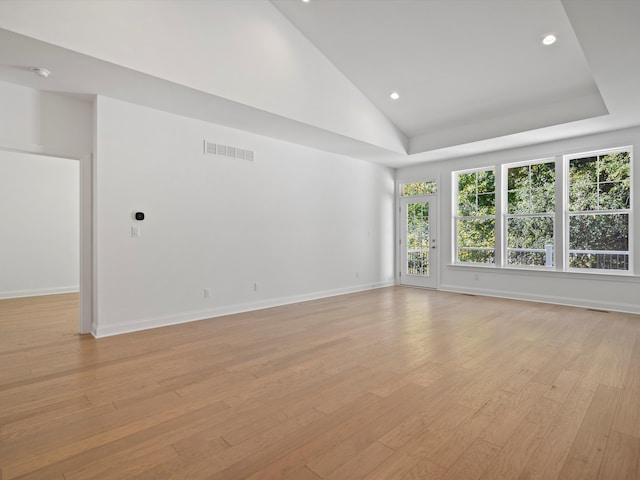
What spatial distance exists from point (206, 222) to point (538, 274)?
18.9 feet

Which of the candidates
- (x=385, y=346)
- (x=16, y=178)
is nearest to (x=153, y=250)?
(x=385, y=346)

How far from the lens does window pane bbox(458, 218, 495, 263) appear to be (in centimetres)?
664

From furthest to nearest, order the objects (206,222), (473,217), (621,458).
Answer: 1. (473,217)
2. (206,222)
3. (621,458)

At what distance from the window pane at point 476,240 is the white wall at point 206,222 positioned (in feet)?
7.53

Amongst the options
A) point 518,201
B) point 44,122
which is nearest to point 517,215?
point 518,201

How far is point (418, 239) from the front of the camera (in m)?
7.76

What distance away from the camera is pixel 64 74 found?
337cm

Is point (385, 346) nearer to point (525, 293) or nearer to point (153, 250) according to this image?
point (153, 250)

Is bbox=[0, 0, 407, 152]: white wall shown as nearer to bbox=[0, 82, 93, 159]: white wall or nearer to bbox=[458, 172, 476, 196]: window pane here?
bbox=[0, 82, 93, 159]: white wall

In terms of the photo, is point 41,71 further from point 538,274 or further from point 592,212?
point 592,212

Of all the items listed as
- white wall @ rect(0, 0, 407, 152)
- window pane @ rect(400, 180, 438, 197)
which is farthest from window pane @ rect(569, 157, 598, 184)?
white wall @ rect(0, 0, 407, 152)

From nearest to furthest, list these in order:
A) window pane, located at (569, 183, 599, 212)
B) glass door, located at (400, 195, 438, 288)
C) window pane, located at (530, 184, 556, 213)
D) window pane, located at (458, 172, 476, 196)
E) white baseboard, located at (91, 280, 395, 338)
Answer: white baseboard, located at (91, 280, 395, 338), window pane, located at (569, 183, 599, 212), window pane, located at (530, 184, 556, 213), window pane, located at (458, 172, 476, 196), glass door, located at (400, 195, 438, 288)

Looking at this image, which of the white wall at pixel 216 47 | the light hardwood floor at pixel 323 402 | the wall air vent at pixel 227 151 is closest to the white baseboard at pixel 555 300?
the light hardwood floor at pixel 323 402

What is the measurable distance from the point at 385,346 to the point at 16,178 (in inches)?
297
